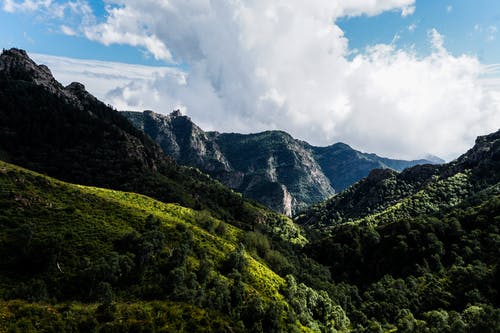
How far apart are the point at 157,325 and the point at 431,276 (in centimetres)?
17075

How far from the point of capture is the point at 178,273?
329 ft

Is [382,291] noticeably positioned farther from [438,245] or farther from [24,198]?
[24,198]

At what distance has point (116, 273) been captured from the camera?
9906cm

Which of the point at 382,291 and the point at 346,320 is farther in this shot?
the point at 382,291

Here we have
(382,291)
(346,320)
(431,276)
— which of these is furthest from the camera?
(431,276)

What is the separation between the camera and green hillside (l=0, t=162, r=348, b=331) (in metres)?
52.0

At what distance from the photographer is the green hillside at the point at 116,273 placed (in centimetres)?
5197

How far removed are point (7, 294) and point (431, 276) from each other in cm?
18363

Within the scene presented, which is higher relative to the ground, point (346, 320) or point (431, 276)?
point (431, 276)

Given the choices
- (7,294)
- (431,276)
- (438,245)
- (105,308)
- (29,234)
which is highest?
(438,245)

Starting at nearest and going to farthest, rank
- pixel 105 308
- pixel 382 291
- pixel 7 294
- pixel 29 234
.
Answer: pixel 105 308 → pixel 7 294 → pixel 29 234 → pixel 382 291

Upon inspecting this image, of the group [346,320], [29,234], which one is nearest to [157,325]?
[29,234]

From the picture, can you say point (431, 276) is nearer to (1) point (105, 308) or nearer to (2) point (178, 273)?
(2) point (178, 273)

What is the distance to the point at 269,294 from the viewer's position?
128000 mm
